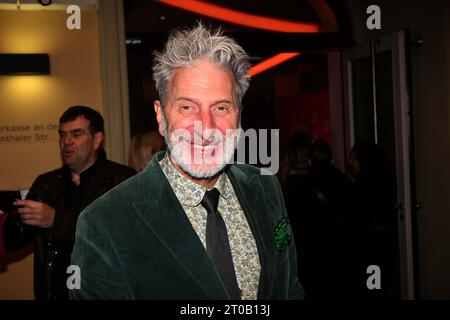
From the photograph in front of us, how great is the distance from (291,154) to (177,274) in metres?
3.01

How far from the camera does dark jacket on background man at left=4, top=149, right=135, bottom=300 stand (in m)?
2.54

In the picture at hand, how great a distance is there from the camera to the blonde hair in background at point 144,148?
10.4 feet

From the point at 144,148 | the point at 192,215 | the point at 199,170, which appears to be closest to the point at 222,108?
the point at 199,170

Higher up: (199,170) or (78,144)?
(78,144)

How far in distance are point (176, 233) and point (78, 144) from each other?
65.9 inches

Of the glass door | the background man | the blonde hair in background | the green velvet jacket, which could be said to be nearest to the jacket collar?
the green velvet jacket

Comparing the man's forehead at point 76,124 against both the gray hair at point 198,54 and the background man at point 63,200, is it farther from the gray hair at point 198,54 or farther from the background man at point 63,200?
the gray hair at point 198,54

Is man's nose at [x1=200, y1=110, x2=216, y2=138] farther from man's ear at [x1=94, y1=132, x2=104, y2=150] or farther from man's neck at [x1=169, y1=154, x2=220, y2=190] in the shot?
man's ear at [x1=94, y1=132, x2=104, y2=150]

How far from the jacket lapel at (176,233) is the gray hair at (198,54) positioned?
294 millimetres

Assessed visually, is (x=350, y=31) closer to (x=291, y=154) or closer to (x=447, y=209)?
(x=291, y=154)

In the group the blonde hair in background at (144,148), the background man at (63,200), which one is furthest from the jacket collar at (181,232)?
the blonde hair in background at (144,148)

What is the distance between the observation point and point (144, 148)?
3172mm

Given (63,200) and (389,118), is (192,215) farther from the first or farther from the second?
(389,118)

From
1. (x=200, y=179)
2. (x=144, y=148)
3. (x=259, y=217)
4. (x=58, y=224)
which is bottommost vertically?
(x=58, y=224)
